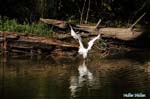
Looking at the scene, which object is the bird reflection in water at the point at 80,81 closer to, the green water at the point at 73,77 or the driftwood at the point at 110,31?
the green water at the point at 73,77

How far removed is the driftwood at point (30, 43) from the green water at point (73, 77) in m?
0.53

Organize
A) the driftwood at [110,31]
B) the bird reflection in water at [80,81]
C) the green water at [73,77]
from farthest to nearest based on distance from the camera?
the driftwood at [110,31]
the bird reflection in water at [80,81]
the green water at [73,77]

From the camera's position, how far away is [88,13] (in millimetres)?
30312

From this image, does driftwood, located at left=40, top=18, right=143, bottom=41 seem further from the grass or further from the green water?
the green water

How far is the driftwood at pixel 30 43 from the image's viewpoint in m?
22.9

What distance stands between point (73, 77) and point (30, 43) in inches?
233

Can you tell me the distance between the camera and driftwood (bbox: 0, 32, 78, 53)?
2289 cm

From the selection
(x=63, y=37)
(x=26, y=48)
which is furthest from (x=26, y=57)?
(x=63, y=37)

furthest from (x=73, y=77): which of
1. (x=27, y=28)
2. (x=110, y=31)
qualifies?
(x=27, y=28)

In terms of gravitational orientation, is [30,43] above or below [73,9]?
below

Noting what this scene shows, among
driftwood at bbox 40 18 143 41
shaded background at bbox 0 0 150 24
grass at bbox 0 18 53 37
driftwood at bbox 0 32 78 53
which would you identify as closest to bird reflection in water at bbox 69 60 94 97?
driftwood at bbox 0 32 78 53

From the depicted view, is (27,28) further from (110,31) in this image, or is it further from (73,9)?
(73,9)

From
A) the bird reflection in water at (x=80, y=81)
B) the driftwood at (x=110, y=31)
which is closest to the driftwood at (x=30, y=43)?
the driftwood at (x=110, y=31)

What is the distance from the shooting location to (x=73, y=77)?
17.4m
